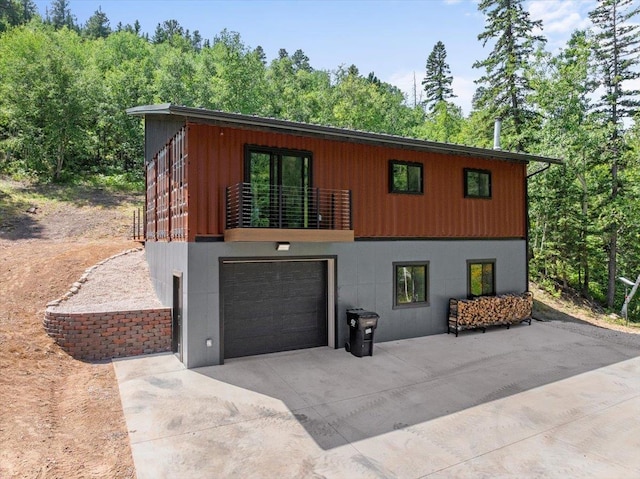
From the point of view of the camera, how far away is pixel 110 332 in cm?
845

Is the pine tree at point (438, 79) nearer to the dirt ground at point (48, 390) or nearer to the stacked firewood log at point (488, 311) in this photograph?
the stacked firewood log at point (488, 311)

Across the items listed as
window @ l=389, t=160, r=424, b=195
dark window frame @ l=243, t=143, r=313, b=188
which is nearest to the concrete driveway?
dark window frame @ l=243, t=143, r=313, b=188

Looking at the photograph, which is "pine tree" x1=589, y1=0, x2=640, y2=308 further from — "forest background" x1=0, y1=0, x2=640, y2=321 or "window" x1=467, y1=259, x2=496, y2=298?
"window" x1=467, y1=259, x2=496, y2=298

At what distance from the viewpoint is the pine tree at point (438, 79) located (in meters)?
47.2

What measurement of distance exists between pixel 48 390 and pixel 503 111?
25.6 m

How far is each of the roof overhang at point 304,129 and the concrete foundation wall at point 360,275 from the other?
2.54m

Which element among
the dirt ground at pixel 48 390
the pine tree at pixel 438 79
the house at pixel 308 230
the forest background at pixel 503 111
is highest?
the pine tree at pixel 438 79

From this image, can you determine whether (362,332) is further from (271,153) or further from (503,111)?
(503,111)

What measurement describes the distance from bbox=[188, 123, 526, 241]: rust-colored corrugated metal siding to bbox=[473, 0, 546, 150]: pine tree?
43.2 feet

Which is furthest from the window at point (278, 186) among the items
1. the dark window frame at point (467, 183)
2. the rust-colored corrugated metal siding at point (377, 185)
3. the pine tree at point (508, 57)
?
the pine tree at point (508, 57)

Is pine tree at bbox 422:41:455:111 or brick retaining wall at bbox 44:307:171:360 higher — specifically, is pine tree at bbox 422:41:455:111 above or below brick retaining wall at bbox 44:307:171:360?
above

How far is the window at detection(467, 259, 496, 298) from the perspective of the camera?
1169cm

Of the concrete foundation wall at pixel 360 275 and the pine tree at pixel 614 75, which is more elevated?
the pine tree at pixel 614 75

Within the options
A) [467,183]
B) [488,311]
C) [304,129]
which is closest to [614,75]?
[467,183]
